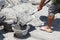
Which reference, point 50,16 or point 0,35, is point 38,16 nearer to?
point 50,16

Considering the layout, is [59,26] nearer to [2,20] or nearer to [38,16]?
[38,16]

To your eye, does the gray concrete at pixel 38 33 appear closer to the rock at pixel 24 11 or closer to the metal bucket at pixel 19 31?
the metal bucket at pixel 19 31

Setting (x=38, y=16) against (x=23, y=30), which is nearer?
(x=23, y=30)

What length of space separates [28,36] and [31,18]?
3.23 feet

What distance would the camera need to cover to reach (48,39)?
574 centimetres

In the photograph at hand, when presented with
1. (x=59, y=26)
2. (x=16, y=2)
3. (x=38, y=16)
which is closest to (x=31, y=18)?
(x=38, y=16)

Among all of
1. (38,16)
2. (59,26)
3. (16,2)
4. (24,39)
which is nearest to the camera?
(24,39)

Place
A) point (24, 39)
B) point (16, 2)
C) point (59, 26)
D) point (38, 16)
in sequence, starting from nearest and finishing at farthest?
point (24, 39) < point (59, 26) < point (38, 16) < point (16, 2)

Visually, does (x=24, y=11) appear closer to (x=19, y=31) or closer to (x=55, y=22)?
(x=55, y=22)

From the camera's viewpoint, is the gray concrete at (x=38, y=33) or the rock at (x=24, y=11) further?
the rock at (x=24, y=11)

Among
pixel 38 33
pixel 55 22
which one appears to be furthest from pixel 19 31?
pixel 55 22

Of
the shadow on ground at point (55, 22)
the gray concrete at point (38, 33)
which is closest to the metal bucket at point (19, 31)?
the gray concrete at point (38, 33)

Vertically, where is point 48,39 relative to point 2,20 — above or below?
below

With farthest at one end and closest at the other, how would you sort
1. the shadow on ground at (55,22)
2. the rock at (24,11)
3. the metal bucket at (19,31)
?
the shadow on ground at (55,22) < the rock at (24,11) < the metal bucket at (19,31)
